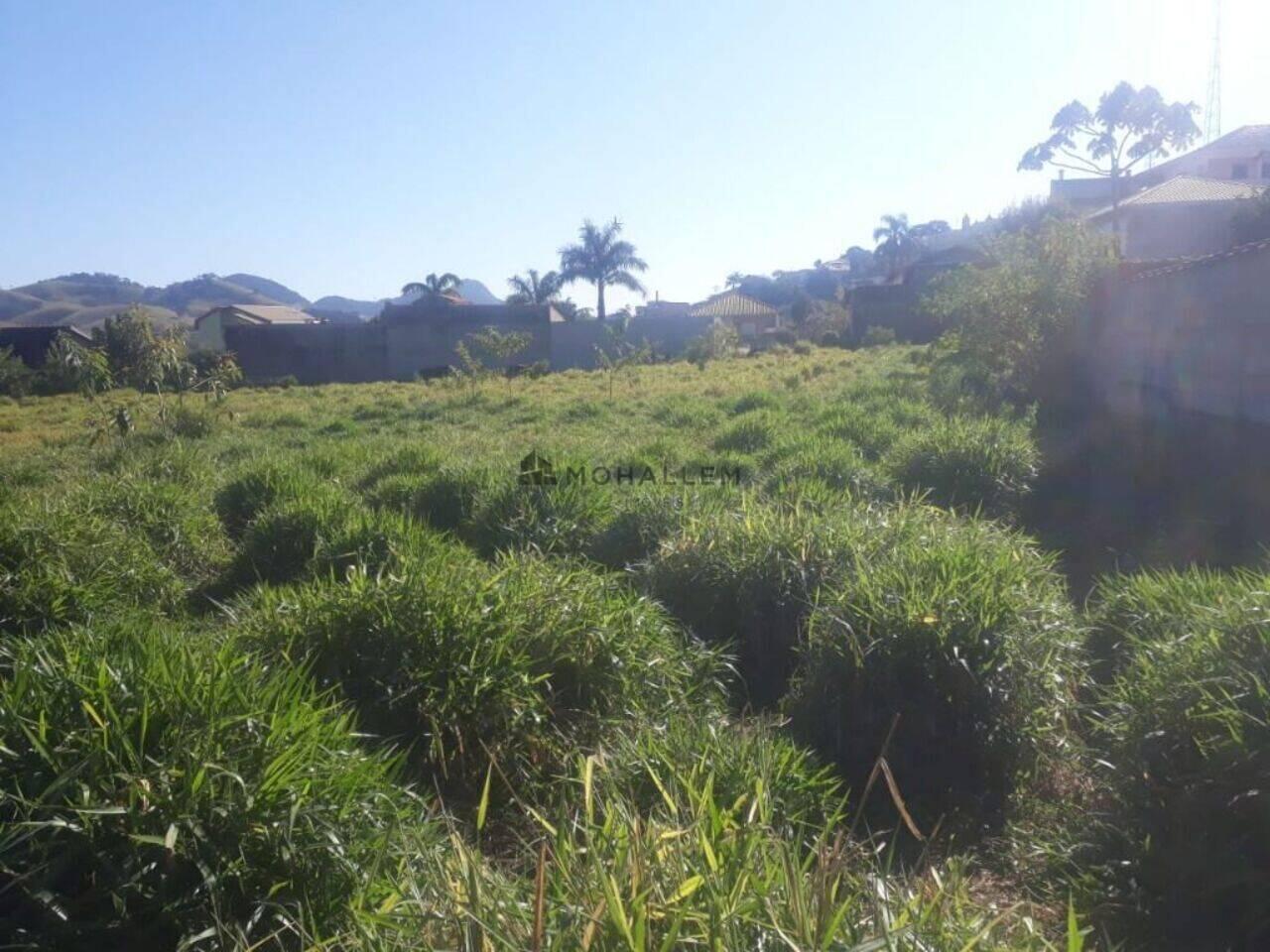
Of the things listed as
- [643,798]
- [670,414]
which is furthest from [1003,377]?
[643,798]

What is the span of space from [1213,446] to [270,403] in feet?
58.7

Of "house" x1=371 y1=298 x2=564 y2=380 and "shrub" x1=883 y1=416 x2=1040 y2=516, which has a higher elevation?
"house" x1=371 y1=298 x2=564 y2=380

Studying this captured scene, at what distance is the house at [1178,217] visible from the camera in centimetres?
2602

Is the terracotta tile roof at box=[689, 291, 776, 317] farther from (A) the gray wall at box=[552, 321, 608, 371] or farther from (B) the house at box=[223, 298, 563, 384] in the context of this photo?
(B) the house at box=[223, 298, 563, 384]

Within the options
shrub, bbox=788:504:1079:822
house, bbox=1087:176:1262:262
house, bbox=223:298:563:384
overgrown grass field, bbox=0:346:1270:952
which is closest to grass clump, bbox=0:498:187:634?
overgrown grass field, bbox=0:346:1270:952

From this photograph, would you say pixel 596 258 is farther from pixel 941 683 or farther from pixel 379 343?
pixel 941 683

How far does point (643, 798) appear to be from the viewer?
9.67 ft

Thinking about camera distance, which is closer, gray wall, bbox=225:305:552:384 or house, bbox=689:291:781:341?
gray wall, bbox=225:305:552:384

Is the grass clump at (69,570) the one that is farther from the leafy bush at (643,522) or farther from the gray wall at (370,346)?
the gray wall at (370,346)

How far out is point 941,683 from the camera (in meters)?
3.77

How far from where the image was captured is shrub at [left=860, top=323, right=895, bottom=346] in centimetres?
3325

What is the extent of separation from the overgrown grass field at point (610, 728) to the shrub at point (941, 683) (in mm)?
12

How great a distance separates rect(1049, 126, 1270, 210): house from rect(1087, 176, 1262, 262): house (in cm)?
608

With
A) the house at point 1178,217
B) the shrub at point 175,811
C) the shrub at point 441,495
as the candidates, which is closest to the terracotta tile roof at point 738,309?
the house at point 1178,217
